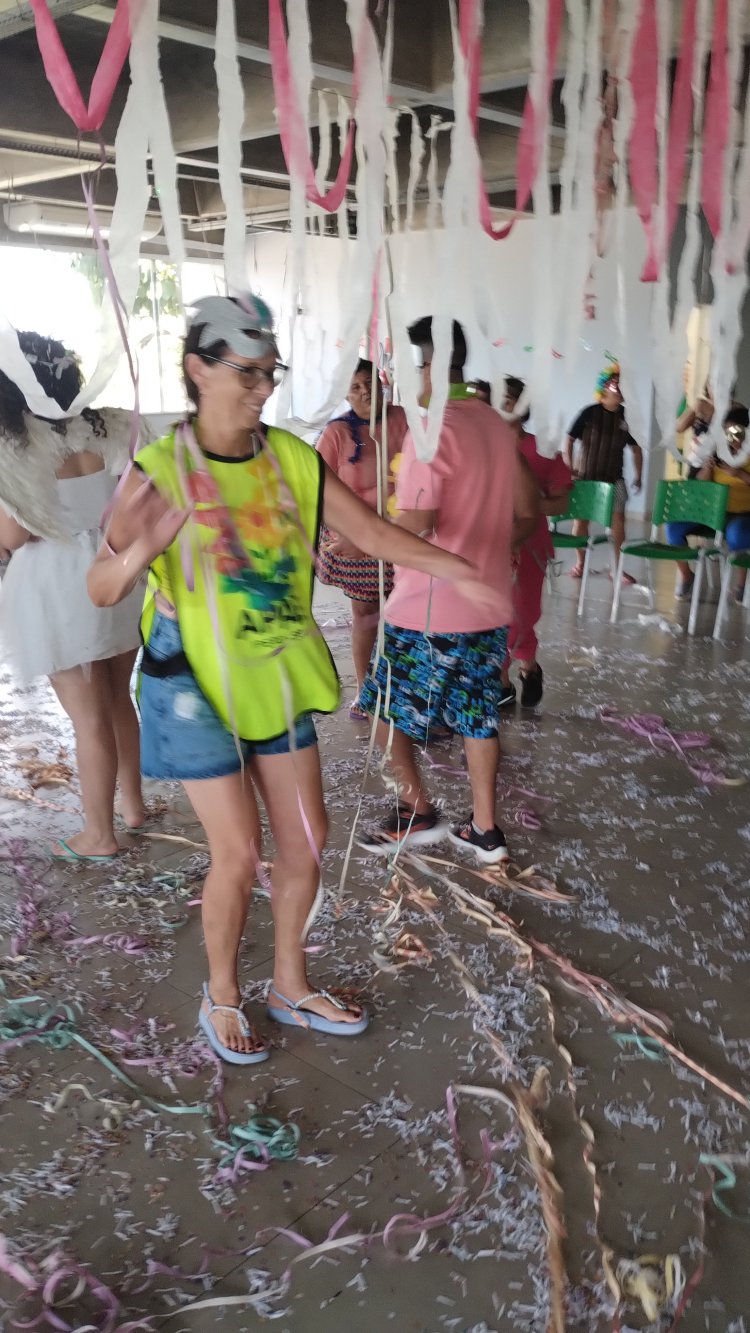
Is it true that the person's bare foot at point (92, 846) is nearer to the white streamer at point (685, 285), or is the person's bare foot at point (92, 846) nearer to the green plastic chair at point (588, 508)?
the white streamer at point (685, 285)

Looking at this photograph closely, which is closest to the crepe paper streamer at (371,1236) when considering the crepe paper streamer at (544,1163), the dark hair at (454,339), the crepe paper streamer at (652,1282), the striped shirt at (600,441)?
the crepe paper streamer at (544,1163)

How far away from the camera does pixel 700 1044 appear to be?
2.23 meters

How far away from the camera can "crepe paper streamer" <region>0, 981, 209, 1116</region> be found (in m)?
2.15

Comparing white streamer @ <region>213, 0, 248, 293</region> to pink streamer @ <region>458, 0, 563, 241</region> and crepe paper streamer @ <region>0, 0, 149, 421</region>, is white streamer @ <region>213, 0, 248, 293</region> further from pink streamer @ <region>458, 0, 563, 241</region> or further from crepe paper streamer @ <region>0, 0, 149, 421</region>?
pink streamer @ <region>458, 0, 563, 241</region>

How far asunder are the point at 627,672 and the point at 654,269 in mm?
3430

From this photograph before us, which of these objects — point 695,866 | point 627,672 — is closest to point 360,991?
point 695,866

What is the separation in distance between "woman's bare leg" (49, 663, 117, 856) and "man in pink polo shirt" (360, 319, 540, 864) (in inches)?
33.5

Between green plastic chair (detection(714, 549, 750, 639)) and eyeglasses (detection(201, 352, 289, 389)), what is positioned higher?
eyeglasses (detection(201, 352, 289, 389))

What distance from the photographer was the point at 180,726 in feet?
6.20

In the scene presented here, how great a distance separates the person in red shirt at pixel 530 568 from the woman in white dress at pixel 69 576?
5.70ft

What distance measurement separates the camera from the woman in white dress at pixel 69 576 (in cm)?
255

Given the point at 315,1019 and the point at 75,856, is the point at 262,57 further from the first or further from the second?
the point at 315,1019

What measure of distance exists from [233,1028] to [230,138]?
1814 millimetres

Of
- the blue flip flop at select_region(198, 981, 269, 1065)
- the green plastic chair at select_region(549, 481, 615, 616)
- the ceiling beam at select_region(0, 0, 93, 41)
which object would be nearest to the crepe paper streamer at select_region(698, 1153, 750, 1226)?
the blue flip flop at select_region(198, 981, 269, 1065)
